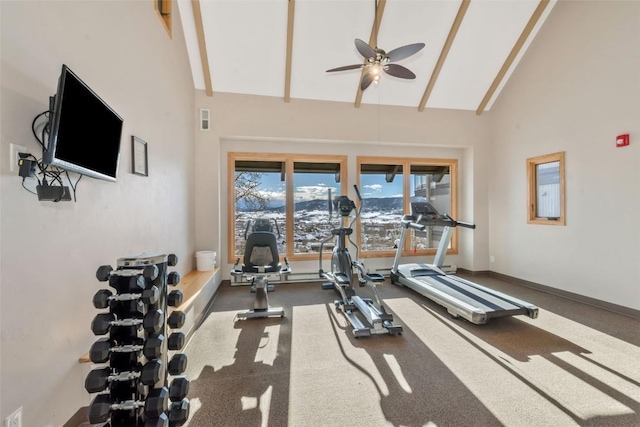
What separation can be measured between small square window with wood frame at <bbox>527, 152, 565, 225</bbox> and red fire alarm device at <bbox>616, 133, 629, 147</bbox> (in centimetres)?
74

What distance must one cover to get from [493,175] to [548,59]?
2.13 meters

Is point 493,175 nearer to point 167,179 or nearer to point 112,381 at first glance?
point 167,179

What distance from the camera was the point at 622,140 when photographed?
3660 millimetres

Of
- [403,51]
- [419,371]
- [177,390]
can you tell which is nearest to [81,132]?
[177,390]

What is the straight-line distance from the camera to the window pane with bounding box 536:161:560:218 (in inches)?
182

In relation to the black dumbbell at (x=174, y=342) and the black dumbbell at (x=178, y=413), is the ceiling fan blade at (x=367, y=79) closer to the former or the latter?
the black dumbbell at (x=174, y=342)

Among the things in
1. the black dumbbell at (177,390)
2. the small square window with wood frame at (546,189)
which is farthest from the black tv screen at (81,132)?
the small square window with wood frame at (546,189)

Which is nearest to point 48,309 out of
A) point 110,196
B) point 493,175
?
point 110,196

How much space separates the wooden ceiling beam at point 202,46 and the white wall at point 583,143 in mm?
5555

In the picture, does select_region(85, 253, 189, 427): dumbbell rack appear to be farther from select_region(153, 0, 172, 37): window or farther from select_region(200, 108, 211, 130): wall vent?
select_region(200, 108, 211, 130): wall vent

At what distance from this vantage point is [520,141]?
5184mm

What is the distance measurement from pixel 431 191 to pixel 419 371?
184 inches

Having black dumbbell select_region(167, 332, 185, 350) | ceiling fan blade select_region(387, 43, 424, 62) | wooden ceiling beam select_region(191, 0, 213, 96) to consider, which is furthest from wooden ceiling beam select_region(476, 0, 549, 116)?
black dumbbell select_region(167, 332, 185, 350)

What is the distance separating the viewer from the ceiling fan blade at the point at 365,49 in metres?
3.12
